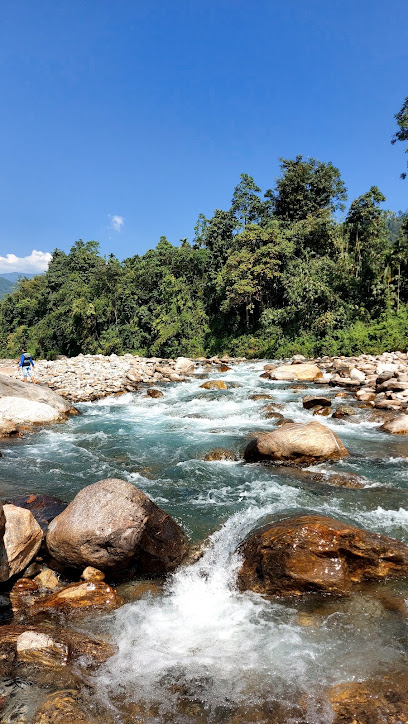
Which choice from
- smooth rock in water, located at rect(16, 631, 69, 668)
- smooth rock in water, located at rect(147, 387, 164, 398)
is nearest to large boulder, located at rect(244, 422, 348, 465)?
smooth rock in water, located at rect(16, 631, 69, 668)

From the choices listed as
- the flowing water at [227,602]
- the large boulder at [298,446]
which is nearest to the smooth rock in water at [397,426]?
the flowing water at [227,602]

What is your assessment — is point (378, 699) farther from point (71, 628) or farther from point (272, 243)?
point (272, 243)

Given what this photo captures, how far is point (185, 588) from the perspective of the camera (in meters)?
4.68

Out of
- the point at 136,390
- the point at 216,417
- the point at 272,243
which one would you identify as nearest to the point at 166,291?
the point at 272,243

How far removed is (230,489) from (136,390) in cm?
1129

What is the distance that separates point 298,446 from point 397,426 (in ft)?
11.8

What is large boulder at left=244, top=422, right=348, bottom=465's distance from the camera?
795 centimetres

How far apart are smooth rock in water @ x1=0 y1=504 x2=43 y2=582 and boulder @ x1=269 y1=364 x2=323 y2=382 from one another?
46.6ft

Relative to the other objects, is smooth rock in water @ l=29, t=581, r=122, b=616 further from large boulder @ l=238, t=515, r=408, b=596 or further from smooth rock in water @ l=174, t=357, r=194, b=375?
smooth rock in water @ l=174, t=357, r=194, b=375

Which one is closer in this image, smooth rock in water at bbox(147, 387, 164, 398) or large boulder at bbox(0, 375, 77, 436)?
large boulder at bbox(0, 375, 77, 436)

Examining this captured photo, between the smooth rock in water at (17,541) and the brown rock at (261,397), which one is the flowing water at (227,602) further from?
the brown rock at (261,397)

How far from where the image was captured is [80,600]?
436cm

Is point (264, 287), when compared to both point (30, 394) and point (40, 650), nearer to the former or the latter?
point (30, 394)

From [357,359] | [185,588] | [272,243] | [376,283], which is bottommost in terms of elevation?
[185,588]
